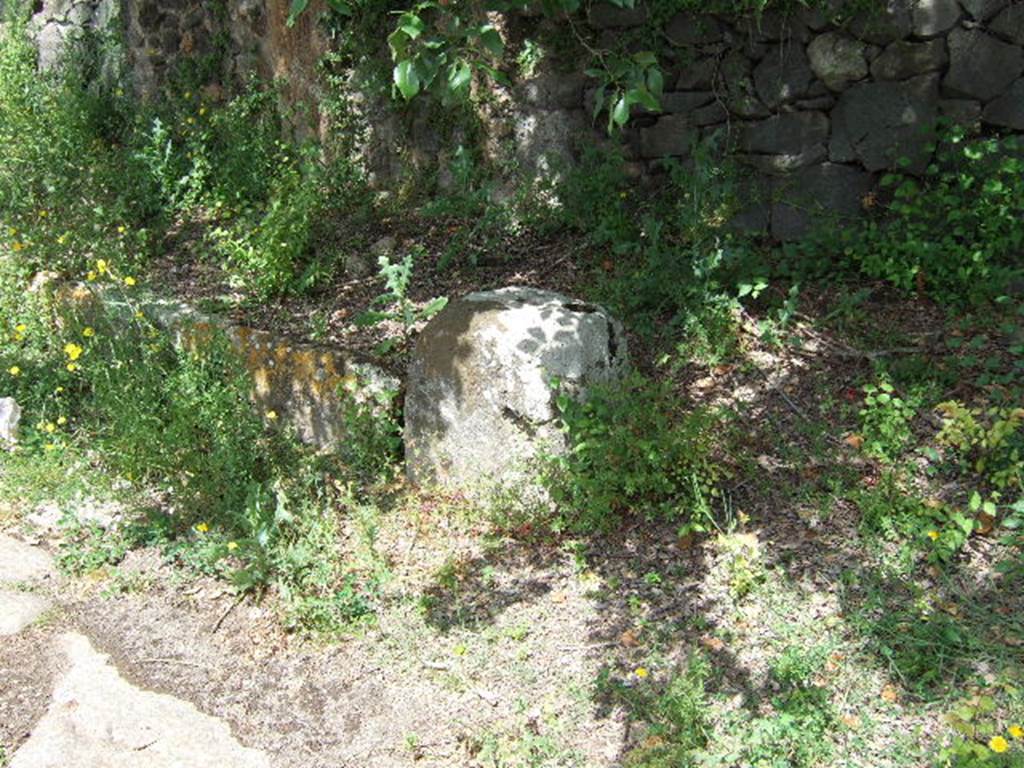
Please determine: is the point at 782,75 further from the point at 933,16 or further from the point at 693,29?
the point at 933,16

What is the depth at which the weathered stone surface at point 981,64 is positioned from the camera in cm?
469

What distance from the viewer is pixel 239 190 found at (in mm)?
6688

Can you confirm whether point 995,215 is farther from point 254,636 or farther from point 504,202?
point 254,636

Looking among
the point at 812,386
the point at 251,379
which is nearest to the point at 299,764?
the point at 251,379

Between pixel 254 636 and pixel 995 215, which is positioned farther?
pixel 995 215

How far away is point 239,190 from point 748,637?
15.6 ft

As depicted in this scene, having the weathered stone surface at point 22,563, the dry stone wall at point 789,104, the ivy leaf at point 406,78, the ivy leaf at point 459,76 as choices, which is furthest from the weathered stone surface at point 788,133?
the weathered stone surface at point 22,563

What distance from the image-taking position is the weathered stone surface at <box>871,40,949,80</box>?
4.79 metres

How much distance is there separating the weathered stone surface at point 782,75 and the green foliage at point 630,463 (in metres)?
2.01

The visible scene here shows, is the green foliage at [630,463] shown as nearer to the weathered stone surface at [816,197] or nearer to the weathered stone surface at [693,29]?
the weathered stone surface at [816,197]

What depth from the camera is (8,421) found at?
5.07 m

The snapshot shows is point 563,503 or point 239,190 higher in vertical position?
point 239,190

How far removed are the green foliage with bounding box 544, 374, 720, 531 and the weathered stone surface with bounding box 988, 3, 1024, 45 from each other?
2458 mm

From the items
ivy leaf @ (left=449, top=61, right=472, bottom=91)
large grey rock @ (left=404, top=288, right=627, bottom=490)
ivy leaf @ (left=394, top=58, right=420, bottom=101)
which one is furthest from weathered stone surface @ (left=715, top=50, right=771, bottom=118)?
ivy leaf @ (left=394, top=58, right=420, bottom=101)
